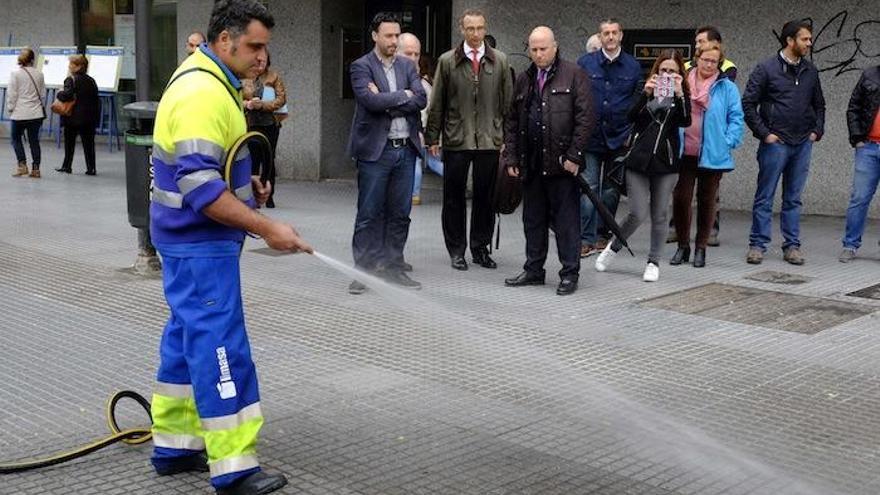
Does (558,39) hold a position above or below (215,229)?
above

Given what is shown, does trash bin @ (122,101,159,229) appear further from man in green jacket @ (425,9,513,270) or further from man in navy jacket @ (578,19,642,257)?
man in navy jacket @ (578,19,642,257)

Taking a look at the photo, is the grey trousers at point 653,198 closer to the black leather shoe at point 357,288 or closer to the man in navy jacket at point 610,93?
the man in navy jacket at point 610,93

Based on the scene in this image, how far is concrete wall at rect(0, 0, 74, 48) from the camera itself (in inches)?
795

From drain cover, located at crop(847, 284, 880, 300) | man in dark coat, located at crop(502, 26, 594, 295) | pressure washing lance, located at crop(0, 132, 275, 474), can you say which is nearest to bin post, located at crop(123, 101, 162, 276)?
man in dark coat, located at crop(502, 26, 594, 295)

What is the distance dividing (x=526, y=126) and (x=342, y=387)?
318 centimetres

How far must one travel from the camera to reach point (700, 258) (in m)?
9.18

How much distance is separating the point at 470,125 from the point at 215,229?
16.5 feet

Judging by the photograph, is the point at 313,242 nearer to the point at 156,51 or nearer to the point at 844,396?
the point at 844,396

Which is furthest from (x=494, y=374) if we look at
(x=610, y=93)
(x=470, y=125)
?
(x=610, y=93)

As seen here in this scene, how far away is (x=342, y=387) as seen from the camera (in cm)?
564

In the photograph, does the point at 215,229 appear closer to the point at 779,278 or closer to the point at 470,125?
the point at 470,125

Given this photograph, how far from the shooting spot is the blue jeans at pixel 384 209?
8188 millimetres

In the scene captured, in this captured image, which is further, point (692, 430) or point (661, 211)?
point (661, 211)

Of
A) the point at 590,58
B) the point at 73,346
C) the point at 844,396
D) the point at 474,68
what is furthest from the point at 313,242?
the point at 844,396
